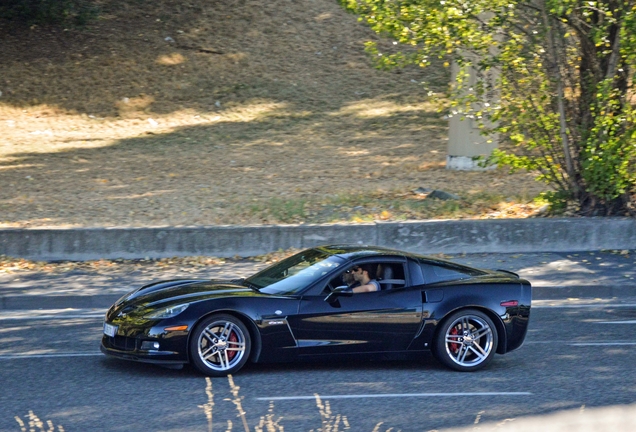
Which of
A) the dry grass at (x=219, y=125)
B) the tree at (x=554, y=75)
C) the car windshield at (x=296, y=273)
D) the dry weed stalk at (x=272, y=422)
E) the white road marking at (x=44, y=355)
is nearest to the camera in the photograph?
the dry weed stalk at (x=272, y=422)

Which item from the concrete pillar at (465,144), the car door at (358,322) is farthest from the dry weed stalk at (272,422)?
the concrete pillar at (465,144)

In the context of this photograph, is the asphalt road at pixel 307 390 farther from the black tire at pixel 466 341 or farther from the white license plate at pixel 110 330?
the white license plate at pixel 110 330

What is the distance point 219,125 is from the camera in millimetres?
22625

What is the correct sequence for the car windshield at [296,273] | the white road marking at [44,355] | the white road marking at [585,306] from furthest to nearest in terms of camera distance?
the white road marking at [585,306] → the white road marking at [44,355] → the car windshield at [296,273]

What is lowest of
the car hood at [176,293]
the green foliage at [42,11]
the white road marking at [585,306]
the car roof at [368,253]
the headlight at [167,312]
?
the white road marking at [585,306]

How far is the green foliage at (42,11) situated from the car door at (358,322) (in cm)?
2038

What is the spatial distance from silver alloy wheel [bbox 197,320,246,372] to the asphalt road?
16cm

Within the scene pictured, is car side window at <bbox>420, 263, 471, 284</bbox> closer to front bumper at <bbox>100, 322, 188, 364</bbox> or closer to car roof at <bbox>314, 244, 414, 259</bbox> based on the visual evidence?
car roof at <bbox>314, 244, 414, 259</bbox>

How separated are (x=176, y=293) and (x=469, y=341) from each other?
2.81m

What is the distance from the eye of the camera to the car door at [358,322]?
7.46m

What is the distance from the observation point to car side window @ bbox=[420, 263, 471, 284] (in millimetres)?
7922

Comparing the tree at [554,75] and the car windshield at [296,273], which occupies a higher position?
the tree at [554,75]

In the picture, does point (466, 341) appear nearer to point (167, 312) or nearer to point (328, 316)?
point (328, 316)

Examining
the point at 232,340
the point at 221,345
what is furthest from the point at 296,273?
the point at 221,345
